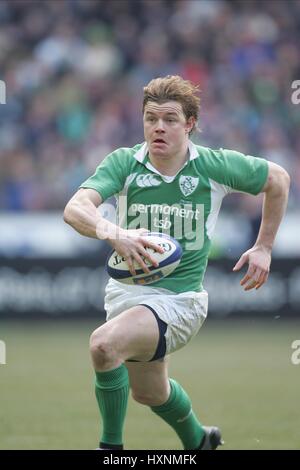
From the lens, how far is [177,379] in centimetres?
987

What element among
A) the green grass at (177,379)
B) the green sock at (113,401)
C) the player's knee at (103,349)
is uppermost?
A: the player's knee at (103,349)

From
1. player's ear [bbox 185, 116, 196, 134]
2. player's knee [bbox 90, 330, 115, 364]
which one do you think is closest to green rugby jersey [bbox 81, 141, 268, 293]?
player's ear [bbox 185, 116, 196, 134]

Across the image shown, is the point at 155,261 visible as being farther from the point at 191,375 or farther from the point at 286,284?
the point at 286,284

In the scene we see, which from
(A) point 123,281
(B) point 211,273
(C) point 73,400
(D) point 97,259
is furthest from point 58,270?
(A) point 123,281

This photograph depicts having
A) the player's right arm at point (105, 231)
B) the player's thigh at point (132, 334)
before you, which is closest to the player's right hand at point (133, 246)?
the player's right arm at point (105, 231)

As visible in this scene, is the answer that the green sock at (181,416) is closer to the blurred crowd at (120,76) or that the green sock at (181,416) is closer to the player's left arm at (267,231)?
the player's left arm at (267,231)

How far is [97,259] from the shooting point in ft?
42.9

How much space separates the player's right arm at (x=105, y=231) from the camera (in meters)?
5.42

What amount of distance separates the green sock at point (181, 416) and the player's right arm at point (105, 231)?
102 centimetres

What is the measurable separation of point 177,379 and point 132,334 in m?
4.41

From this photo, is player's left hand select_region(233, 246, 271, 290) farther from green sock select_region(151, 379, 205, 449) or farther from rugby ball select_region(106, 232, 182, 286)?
green sock select_region(151, 379, 205, 449)

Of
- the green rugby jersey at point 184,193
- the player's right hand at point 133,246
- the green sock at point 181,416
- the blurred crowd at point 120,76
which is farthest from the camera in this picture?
the blurred crowd at point 120,76

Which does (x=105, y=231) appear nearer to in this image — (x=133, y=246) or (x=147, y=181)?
(x=133, y=246)

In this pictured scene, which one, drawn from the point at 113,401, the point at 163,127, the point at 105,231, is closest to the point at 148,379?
the point at 113,401
